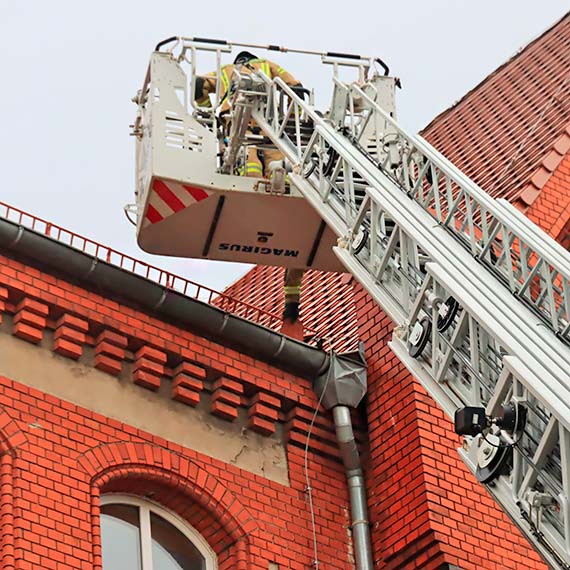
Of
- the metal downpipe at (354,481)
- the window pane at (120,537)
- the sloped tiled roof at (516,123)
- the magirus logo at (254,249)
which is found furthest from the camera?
the sloped tiled roof at (516,123)

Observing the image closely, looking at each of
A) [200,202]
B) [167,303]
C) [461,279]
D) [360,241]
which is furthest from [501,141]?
[461,279]

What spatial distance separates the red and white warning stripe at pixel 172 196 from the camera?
15703mm

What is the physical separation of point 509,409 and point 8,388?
14.2 ft

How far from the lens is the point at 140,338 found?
48.9ft

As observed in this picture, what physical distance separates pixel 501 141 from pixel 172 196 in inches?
215

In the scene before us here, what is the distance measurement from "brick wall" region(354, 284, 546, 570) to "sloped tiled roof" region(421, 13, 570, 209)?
3.02 meters

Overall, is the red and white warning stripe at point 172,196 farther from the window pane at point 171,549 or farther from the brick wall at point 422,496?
the window pane at point 171,549

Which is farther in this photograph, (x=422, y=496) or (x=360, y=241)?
(x=422, y=496)

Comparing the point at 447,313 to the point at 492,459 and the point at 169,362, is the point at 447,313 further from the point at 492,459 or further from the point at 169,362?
the point at 169,362

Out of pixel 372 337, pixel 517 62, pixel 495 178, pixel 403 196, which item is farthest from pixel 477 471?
pixel 517 62

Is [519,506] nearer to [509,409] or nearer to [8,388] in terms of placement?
[509,409]

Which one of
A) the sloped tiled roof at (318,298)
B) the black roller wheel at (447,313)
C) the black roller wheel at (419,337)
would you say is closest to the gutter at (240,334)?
the sloped tiled roof at (318,298)

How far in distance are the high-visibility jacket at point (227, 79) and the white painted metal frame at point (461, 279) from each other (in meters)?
0.64

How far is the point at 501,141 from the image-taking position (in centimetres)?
2005
